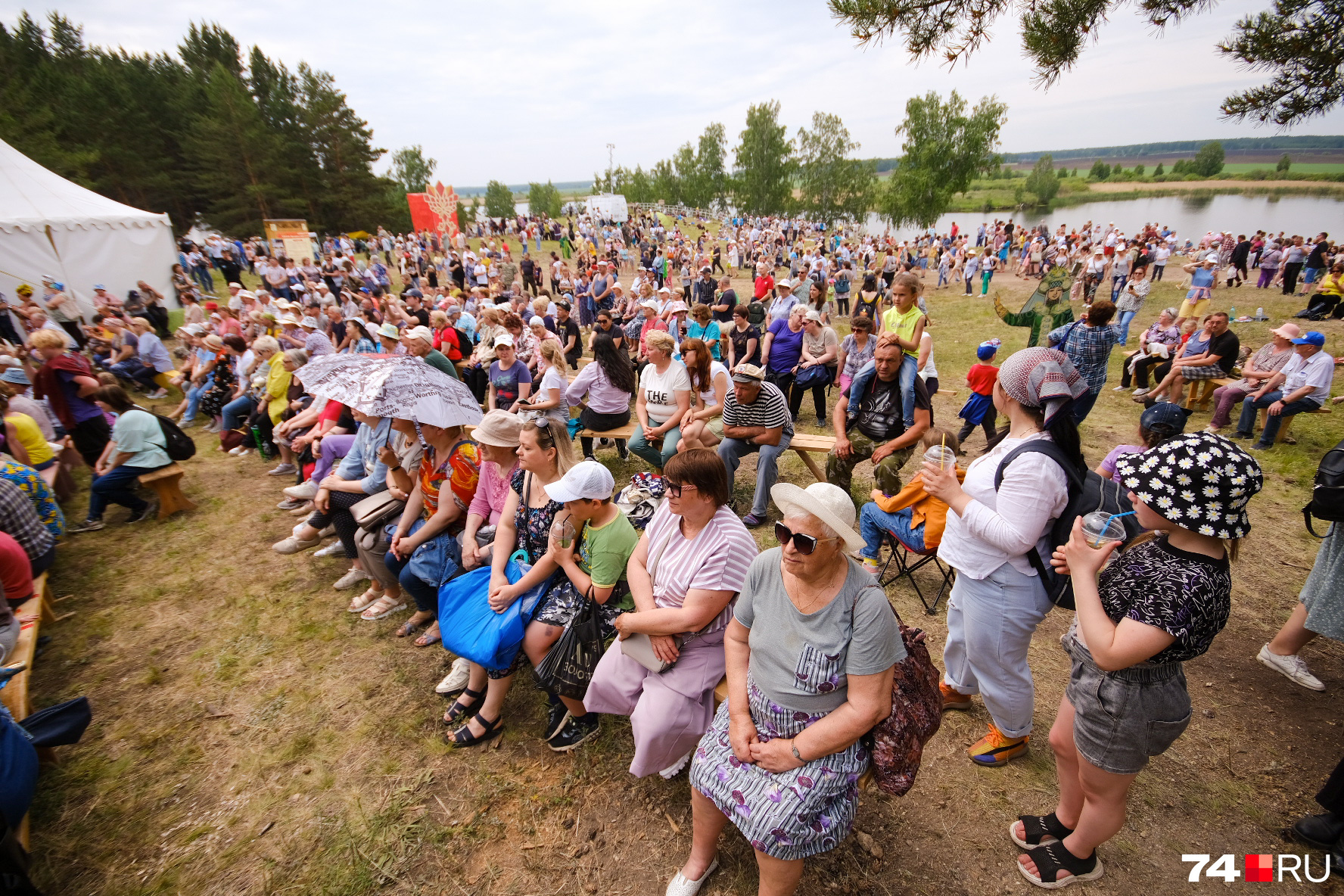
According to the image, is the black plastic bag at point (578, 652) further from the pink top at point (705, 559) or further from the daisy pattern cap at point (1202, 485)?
the daisy pattern cap at point (1202, 485)

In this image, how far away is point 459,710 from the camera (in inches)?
130

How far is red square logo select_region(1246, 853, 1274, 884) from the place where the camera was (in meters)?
2.34

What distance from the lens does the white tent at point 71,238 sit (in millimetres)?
12836

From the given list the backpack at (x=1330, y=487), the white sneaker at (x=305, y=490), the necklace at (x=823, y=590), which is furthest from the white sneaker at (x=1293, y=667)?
the white sneaker at (x=305, y=490)

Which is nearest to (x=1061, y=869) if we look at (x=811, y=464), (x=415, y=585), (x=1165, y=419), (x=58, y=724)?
(x=1165, y=419)

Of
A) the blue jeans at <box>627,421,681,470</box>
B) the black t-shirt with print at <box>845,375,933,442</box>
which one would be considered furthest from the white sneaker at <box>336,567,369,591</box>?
the black t-shirt with print at <box>845,375,933,442</box>

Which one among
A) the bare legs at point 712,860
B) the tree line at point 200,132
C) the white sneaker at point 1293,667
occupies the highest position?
the tree line at point 200,132

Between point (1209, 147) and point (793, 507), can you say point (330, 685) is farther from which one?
point (1209, 147)

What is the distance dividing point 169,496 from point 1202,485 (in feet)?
26.7

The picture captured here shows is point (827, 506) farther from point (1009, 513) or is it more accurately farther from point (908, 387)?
point (908, 387)

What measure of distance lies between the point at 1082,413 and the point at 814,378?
285cm

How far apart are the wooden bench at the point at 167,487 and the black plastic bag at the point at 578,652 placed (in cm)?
545

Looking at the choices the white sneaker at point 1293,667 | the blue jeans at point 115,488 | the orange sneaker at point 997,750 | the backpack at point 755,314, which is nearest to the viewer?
the orange sneaker at point 997,750

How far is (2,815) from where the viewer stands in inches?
84.7
